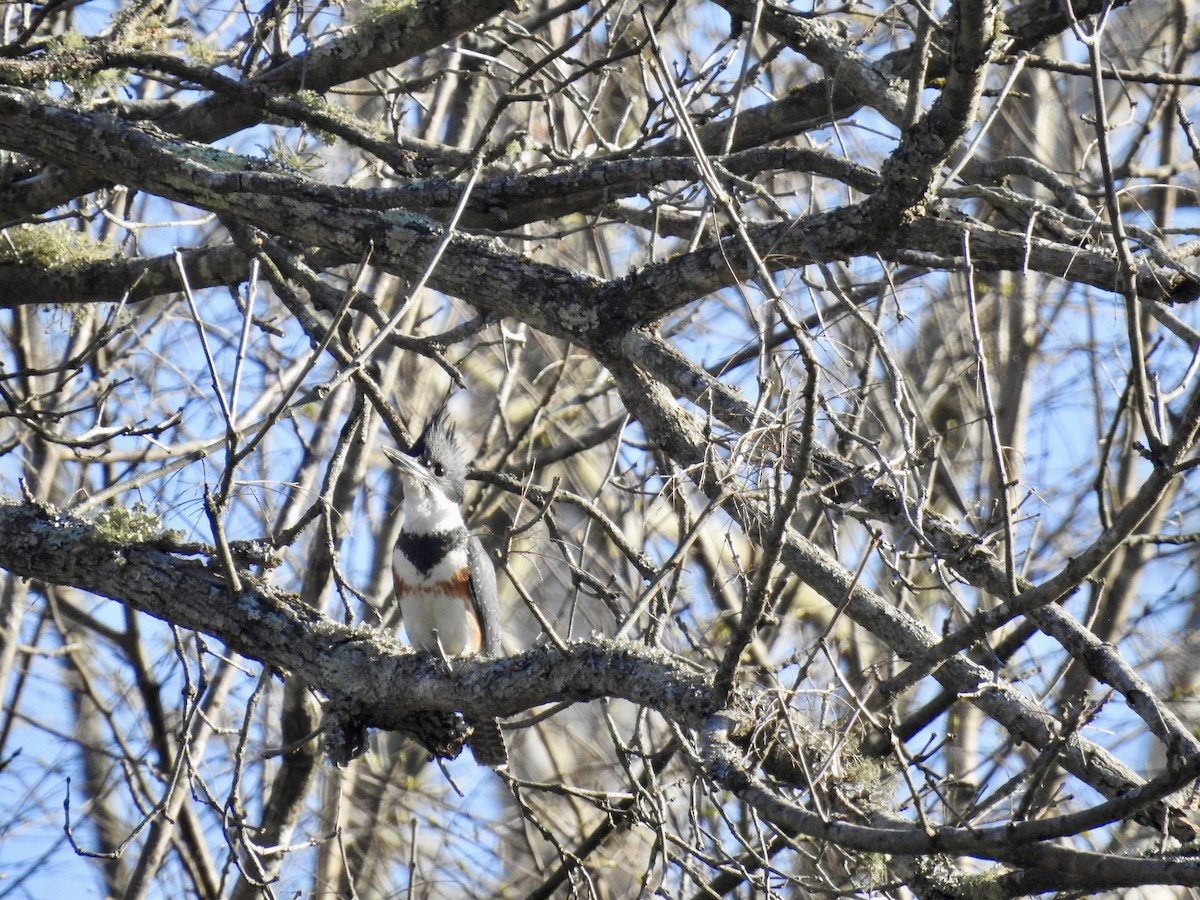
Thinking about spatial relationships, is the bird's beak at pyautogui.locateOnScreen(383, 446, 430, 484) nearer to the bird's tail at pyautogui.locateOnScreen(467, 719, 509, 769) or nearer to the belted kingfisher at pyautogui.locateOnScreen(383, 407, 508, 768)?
the belted kingfisher at pyautogui.locateOnScreen(383, 407, 508, 768)

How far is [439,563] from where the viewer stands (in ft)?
16.0

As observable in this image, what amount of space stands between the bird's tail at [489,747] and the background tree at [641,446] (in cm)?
37

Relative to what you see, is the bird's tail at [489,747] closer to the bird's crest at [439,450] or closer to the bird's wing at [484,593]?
the bird's wing at [484,593]

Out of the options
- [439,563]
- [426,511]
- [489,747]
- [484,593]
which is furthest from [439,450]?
[489,747]

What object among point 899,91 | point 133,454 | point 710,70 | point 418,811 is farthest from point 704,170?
point 418,811

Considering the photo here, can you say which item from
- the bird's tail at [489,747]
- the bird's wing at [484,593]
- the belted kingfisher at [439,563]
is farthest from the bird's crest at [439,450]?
the bird's tail at [489,747]

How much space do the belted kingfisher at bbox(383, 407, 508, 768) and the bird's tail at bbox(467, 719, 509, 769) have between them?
64 cm

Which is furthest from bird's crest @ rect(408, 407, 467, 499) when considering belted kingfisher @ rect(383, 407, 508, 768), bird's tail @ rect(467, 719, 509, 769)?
bird's tail @ rect(467, 719, 509, 769)

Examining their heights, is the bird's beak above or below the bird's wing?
above

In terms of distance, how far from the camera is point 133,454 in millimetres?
6074

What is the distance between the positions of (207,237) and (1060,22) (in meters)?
5.58

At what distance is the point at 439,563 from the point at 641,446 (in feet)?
3.37

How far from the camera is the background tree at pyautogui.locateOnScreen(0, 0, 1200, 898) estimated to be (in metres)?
2.33

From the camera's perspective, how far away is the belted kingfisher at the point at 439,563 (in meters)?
4.90
